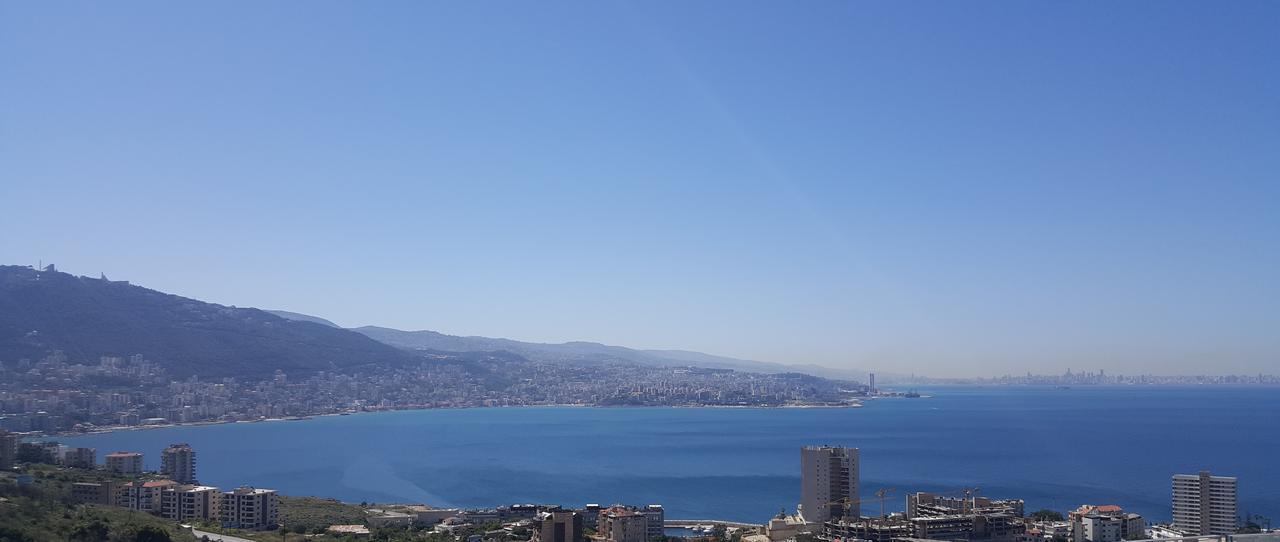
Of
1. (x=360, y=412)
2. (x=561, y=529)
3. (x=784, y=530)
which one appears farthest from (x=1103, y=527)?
(x=360, y=412)

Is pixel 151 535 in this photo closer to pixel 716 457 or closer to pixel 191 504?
pixel 191 504

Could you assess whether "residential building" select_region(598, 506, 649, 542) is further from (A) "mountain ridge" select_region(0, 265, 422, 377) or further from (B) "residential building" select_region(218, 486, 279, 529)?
(A) "mountain ridge" select_region(0, 265, 422, 377)

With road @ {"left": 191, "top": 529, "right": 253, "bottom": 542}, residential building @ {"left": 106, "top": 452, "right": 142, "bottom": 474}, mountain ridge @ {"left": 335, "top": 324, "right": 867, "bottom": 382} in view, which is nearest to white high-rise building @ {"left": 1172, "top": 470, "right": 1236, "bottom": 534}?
road @ {"left": 191, "top": 529, "right": 253, "bottom": 542}

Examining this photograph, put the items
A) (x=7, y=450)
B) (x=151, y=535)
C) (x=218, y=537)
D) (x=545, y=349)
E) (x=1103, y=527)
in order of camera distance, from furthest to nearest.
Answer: (x=545, y=349) < (x=7, y=450) < (x=1103, y=527) < (x=218, y=537) < (x=151, y=535)

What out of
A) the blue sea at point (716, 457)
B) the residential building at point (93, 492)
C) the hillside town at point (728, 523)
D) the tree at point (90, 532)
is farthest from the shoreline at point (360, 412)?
the tree at point (90, 532)

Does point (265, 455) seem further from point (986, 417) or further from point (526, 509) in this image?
point (986, 417)

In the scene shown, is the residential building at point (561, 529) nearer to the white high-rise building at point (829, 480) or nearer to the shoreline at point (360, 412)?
the white high-rise building at point (829, 480)
